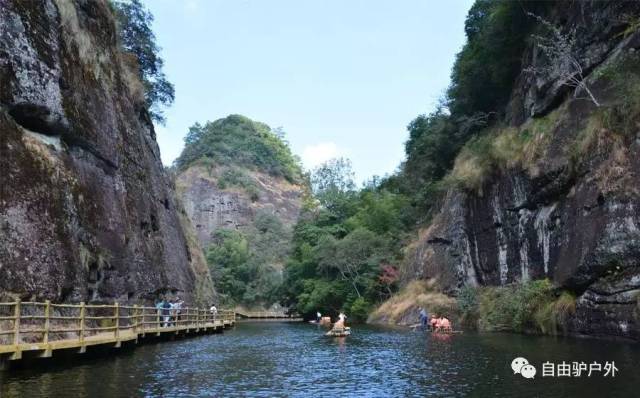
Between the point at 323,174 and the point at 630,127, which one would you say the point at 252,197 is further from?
the point at 630,127

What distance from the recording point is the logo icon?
14.0 meters

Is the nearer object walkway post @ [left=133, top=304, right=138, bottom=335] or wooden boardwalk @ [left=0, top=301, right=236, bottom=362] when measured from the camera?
wooden boardwalk @ [left=0, top=301, right=236, bottom=362]

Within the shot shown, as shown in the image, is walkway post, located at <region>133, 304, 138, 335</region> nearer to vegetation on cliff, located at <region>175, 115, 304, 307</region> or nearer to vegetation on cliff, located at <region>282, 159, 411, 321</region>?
vegetation on cliff, located at <region>282, 159, 411, 321</region>

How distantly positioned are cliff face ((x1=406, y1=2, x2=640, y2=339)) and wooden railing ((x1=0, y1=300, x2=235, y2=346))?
1745cm

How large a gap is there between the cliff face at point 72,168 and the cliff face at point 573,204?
1908 centimetres

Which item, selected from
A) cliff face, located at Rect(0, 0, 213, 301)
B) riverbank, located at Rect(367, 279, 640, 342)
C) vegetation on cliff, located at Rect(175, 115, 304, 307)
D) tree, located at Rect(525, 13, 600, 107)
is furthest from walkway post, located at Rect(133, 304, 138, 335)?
vegetation on cliff, located at Rect(175, 115, 304, 307)

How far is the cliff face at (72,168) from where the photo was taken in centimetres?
1884

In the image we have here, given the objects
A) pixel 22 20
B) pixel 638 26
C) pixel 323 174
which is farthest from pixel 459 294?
pixel 323 174

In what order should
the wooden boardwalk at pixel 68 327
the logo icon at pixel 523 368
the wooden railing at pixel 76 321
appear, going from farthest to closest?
the wooden railing at pixel 76 321 < the wooden boardwalk at pixel 68 327 < the logo icon at pixel 523 368

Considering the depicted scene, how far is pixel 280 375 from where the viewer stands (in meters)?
15.3

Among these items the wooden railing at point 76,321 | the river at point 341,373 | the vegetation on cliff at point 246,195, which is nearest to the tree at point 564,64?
the river at point 341,373

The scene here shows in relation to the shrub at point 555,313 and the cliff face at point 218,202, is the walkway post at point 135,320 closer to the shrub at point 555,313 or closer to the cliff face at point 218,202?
the shrub at point 555,313

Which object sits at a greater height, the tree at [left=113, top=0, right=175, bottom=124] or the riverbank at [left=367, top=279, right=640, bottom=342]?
the tree at [left=113, top=0, right=175, bottom=124]

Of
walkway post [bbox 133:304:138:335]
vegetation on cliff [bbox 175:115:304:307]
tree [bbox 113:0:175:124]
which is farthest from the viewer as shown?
vegetation on cliff [bbox 175:115:304:307]
